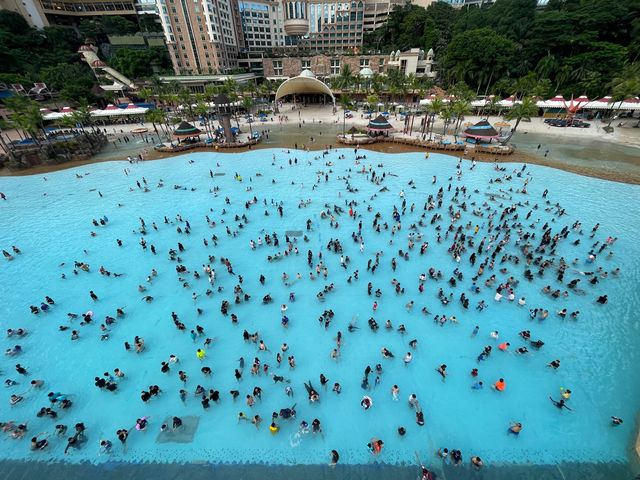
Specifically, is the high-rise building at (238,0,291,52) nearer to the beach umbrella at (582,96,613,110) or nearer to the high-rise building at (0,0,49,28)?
the high-rise building at (0,0,49,28)

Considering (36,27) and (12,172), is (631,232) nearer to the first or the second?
(12,172)

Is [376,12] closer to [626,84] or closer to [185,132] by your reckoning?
[626,84]

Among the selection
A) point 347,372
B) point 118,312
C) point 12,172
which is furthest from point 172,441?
point 12,172

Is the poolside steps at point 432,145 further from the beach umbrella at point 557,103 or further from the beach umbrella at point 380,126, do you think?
the beach umbrella at point 557,103

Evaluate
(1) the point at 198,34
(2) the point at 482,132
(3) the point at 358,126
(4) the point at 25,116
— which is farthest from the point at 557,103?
(1) the point at 198,34

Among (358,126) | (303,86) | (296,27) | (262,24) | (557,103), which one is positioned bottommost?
(358,126)

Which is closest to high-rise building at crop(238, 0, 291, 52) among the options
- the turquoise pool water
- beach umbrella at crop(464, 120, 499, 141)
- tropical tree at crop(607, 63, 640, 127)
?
beach umbrella at crop(464, 120, 499, 141)

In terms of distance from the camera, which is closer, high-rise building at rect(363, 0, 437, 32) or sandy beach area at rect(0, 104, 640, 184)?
sandy beach area at rect(0, 104, 640, 184)
